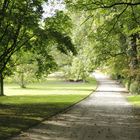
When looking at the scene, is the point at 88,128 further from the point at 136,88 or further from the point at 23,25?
the point at 136,88

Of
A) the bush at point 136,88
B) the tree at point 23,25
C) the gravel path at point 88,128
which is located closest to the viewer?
the gravel path at point 88,128

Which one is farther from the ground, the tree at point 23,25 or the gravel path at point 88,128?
the tree at point 23,25

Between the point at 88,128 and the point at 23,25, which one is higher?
the point at 23,25

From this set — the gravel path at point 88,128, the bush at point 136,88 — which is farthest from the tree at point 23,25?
the bush at point 136,88

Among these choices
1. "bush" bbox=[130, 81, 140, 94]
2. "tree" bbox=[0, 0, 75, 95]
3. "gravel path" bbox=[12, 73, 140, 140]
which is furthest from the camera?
"bush" bbox=[130, 81, 140, 94]

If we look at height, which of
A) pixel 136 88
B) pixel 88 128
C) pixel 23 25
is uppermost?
pixel 23 25

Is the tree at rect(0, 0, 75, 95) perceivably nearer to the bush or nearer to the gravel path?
the gravel path

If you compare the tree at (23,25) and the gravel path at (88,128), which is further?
the tree at (23,25)

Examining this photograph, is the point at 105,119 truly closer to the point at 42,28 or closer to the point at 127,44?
the point at 42,28

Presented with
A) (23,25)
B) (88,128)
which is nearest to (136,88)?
(23,25)

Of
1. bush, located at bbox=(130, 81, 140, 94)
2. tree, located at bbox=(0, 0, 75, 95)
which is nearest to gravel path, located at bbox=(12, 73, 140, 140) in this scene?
tree, located at bbox=(0, 0, 75, 95)

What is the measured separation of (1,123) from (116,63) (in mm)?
32940

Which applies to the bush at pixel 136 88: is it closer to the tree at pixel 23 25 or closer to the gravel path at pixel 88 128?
the tree at pixel 23 25

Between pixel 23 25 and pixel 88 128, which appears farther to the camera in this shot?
A: pixel 23 25
